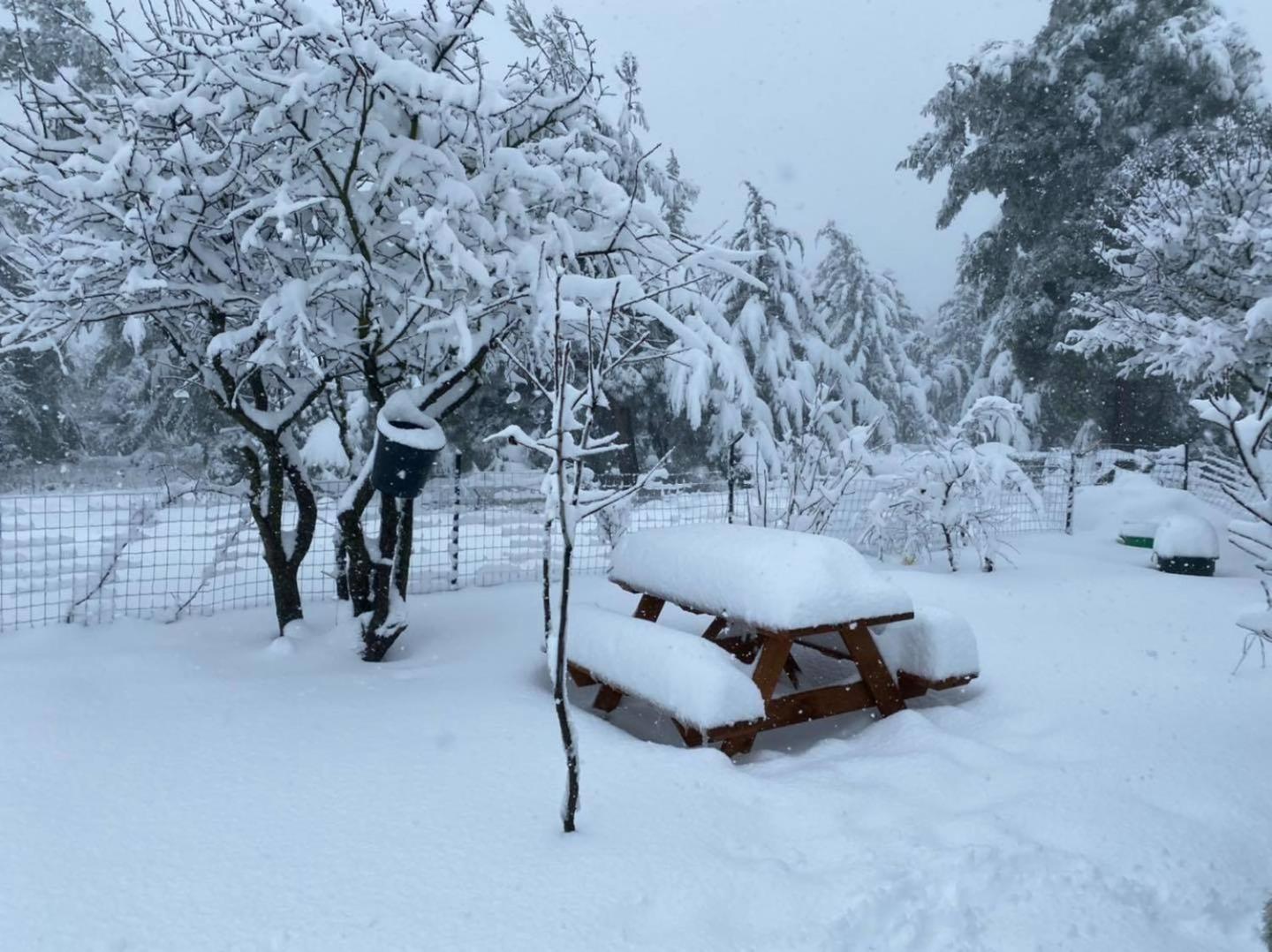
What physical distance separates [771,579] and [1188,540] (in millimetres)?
7487

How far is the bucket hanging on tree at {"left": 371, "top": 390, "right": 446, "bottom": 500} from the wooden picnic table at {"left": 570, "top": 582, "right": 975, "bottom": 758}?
138 cm

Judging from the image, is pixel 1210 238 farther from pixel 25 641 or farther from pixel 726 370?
pixel 25 641

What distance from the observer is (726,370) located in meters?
4.61

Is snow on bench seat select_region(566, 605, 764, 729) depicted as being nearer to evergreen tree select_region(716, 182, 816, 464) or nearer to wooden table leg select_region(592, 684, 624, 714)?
wooden table leg select_region(592, 684, 624, 714)

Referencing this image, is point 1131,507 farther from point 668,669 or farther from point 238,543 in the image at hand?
point 238,543

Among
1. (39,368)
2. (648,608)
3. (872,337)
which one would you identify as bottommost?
(648,608)

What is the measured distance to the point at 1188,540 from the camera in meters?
9.13

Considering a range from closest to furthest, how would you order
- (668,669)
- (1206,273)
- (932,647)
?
1. (668,669)
2. (932,647)
3. (1206,273)

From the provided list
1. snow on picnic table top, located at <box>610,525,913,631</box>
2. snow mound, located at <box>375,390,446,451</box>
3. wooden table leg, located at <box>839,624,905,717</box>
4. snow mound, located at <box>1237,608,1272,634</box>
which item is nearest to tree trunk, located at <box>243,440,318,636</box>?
snow mound, located at <box>375,390,446,451</box>

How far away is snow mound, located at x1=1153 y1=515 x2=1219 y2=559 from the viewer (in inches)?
358

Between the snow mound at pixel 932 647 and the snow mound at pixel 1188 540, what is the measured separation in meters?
6.16

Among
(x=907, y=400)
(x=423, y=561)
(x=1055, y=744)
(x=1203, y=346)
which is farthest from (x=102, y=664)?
(x=907, y=400)

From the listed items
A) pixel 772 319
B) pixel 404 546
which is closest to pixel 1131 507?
pixel 772 319

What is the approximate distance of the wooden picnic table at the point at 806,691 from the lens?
148 inches
